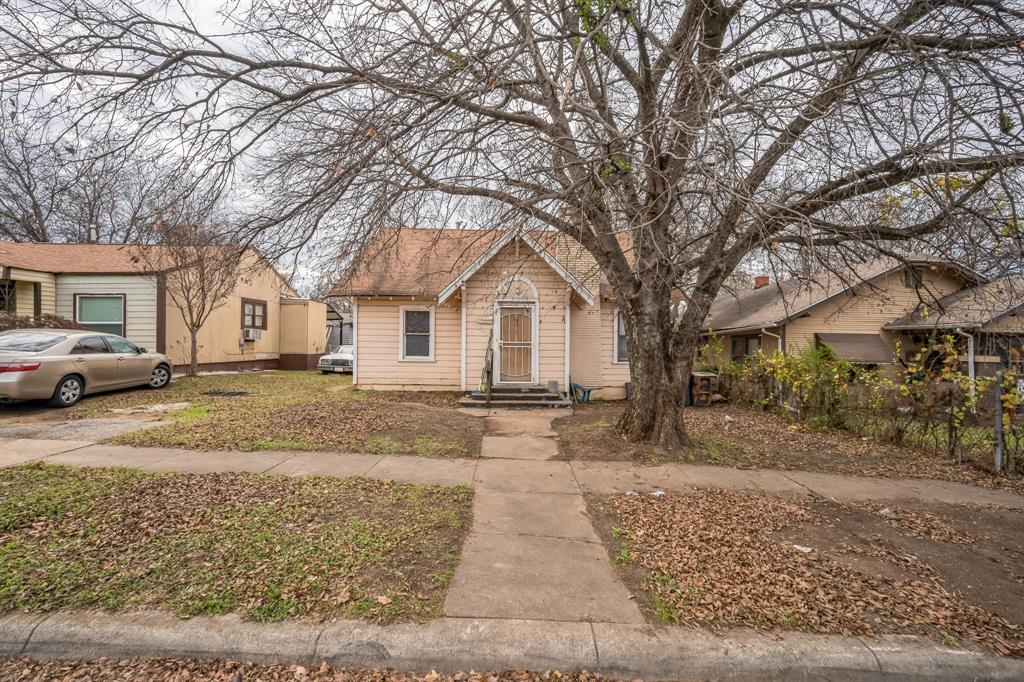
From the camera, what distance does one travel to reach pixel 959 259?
602 centimetres

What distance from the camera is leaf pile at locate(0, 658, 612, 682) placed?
93.0 inches

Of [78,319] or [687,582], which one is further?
[78,319]

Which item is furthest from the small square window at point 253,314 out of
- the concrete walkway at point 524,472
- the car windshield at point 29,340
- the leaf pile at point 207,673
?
the leaf pile at point 207,673

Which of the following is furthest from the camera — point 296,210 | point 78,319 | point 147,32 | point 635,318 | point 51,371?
point 78,319

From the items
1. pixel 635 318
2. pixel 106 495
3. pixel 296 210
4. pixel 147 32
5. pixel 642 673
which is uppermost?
pixel 147 32

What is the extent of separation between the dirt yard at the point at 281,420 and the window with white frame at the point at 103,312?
4848 mm

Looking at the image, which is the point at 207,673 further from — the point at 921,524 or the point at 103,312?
the point at 103,312

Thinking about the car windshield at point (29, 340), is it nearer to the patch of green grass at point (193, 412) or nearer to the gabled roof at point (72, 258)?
the patch of green grass at point (193, 412)

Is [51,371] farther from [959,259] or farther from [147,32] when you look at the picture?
[959,259]

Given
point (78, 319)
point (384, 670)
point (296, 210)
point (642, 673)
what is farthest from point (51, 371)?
point (642, 673)

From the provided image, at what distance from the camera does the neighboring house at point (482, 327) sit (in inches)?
484

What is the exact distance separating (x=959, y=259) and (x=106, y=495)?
10.4m

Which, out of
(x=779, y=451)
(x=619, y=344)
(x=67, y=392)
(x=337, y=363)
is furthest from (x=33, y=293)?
(x=779, y=451)

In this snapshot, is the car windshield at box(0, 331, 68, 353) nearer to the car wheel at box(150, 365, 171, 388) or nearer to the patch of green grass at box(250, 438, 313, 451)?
the car wheel at box(150, 365, 171, 388)
